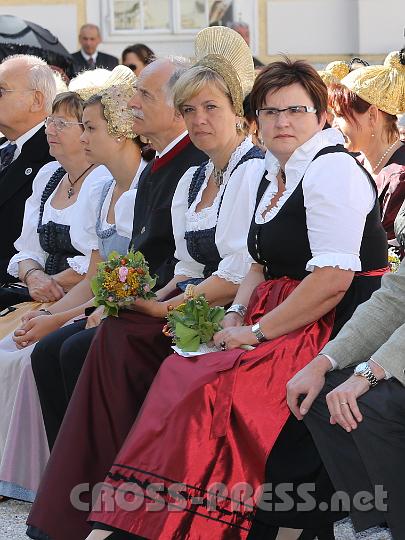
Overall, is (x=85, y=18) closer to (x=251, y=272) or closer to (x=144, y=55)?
(x=144, y=55)

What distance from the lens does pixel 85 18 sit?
13406mm

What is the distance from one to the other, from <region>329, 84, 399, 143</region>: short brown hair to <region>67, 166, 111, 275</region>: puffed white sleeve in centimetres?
122

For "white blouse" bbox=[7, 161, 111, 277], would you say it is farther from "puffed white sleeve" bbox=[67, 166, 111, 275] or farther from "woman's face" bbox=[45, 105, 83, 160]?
"woman's face" bbox=[45, 105, 83, 160]

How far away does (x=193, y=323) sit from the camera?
4.27 m

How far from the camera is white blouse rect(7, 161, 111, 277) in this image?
5.81 m

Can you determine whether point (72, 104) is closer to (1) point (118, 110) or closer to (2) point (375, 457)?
(1) point (118, 110)

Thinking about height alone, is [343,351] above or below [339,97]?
below

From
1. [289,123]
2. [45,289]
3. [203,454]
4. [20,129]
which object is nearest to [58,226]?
[45,289]

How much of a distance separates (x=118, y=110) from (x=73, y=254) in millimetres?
814

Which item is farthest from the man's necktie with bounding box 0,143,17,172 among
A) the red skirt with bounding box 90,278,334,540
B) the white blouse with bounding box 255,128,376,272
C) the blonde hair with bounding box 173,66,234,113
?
the red skirt with bounding box 90,278,334,540

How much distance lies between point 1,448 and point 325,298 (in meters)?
2.08

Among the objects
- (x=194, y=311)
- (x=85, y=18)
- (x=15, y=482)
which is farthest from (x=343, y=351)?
(x=85, y=18)

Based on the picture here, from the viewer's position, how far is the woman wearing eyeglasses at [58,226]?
586cm

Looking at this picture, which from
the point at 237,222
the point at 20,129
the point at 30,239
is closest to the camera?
the point at 237,222
